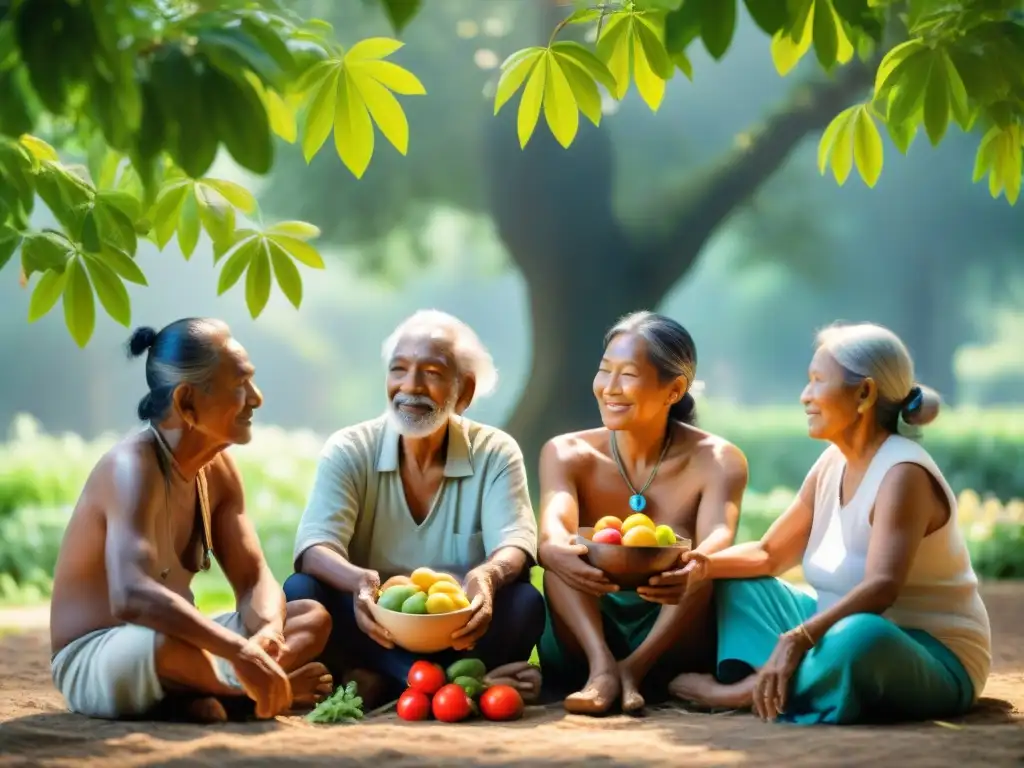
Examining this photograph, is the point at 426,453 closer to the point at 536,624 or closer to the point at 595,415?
the point at 536,624

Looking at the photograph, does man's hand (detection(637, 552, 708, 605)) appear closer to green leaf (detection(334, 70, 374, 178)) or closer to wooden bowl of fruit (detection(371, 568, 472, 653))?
wooden bowl of fruit (detection(371, 568, 472, 653))

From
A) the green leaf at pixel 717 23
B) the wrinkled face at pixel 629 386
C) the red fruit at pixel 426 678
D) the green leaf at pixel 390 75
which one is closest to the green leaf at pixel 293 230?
the green leaf at pixel 390 75

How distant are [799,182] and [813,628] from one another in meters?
9.03

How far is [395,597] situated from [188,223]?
4.58ft

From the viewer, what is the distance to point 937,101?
11.4 ft

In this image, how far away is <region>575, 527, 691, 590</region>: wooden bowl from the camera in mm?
4230

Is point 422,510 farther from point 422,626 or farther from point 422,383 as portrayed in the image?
point 422,626

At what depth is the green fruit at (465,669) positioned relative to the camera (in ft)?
14.0

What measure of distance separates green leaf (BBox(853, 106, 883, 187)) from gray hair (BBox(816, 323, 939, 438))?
20.4 inches

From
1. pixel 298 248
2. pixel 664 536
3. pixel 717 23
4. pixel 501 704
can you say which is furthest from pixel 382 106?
pixel 501 704

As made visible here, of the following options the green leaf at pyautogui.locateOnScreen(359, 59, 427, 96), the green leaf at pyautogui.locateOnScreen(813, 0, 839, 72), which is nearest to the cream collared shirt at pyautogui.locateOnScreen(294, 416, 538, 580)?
Result: the green leaf at pyautogui.locateOnScreen(359, 59, 427, 96)

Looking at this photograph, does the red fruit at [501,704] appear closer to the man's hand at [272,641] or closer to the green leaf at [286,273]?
the man's hand at [272,641]

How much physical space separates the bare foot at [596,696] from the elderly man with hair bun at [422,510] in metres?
0.24

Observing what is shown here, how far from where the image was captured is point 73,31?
106 inches
